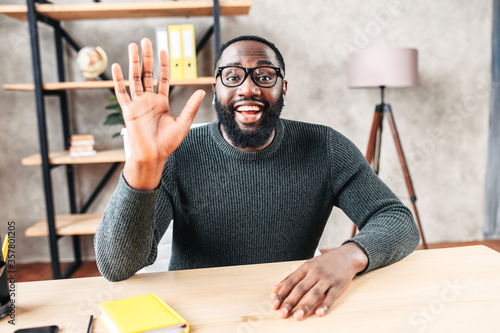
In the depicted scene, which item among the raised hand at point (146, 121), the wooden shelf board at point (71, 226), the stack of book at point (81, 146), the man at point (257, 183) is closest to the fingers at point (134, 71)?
the raised hand at point (146, 121)

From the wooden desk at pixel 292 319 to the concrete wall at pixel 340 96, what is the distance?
2022mm

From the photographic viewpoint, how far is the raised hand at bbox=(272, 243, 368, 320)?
2.53 feet

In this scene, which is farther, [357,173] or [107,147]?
[107,147]

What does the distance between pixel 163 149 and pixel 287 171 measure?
1.68 feet

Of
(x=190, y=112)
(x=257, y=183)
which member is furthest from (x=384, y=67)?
(x=190, y=112)

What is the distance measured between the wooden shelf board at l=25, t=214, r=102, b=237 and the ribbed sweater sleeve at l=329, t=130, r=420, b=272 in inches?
64.3

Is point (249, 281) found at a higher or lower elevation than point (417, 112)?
lower

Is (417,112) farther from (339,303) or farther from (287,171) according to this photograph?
(339,303)

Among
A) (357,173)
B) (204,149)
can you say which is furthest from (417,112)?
(204,149)

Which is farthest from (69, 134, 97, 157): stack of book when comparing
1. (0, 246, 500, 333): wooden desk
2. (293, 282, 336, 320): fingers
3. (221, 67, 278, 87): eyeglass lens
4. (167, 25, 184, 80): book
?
(293, 282, 336, 320): fingers

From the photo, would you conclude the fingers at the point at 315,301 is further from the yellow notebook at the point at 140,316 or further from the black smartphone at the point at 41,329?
the black smartphone at the point at 41,329

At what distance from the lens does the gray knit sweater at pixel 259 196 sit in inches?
47.6

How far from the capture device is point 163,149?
86 cm

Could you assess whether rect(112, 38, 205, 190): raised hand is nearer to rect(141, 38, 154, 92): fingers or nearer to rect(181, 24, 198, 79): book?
rect(141, 38, 154, 92): fingers
